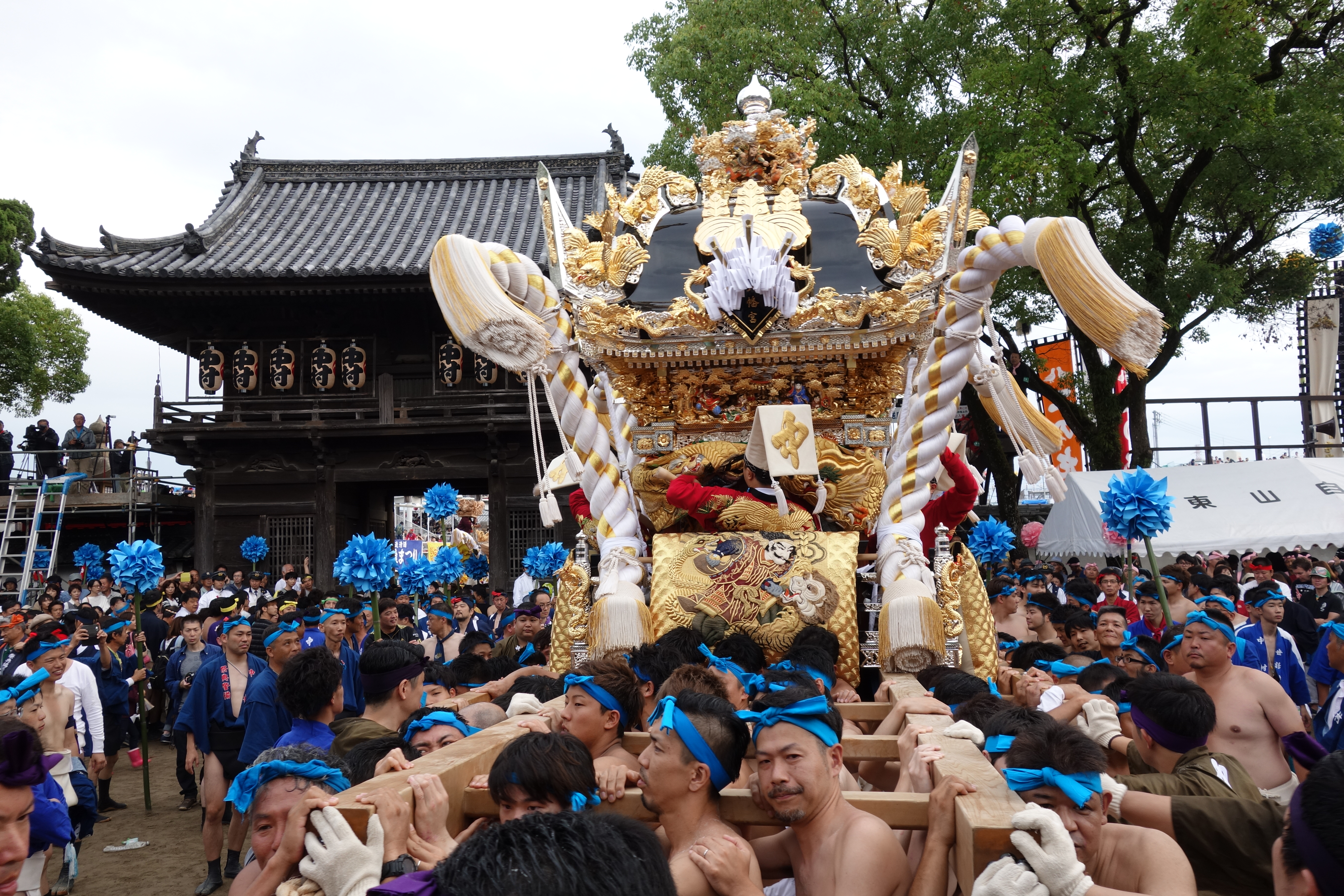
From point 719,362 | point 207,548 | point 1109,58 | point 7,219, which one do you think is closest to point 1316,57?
point 1109,58

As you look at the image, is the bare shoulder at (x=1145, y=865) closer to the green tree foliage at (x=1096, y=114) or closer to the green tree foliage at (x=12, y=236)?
the green tree foliage at (x=1096, y=114)

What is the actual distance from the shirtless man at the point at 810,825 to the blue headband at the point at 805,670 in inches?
41.9

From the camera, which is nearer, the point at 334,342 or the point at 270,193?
the point at 334,342

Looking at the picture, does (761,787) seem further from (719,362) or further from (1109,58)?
(1109,58)

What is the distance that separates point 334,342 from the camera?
1811 centimetres

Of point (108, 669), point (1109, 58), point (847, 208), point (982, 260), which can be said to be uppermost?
point (1109, 58)

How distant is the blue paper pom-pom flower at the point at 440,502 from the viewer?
11.3 meters

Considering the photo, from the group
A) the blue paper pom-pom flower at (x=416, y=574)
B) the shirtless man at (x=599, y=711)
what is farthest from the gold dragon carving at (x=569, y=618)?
the blue paper pom-pom flower at (x=416, y=574)

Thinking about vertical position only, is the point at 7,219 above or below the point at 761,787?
above

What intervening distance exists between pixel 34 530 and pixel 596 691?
17.7 m

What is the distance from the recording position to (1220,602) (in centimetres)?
628

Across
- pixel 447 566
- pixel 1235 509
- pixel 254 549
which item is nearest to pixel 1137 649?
pixel 447 566

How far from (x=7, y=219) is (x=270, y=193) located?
717cm

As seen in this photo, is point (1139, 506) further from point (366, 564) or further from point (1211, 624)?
point (366, 564)
